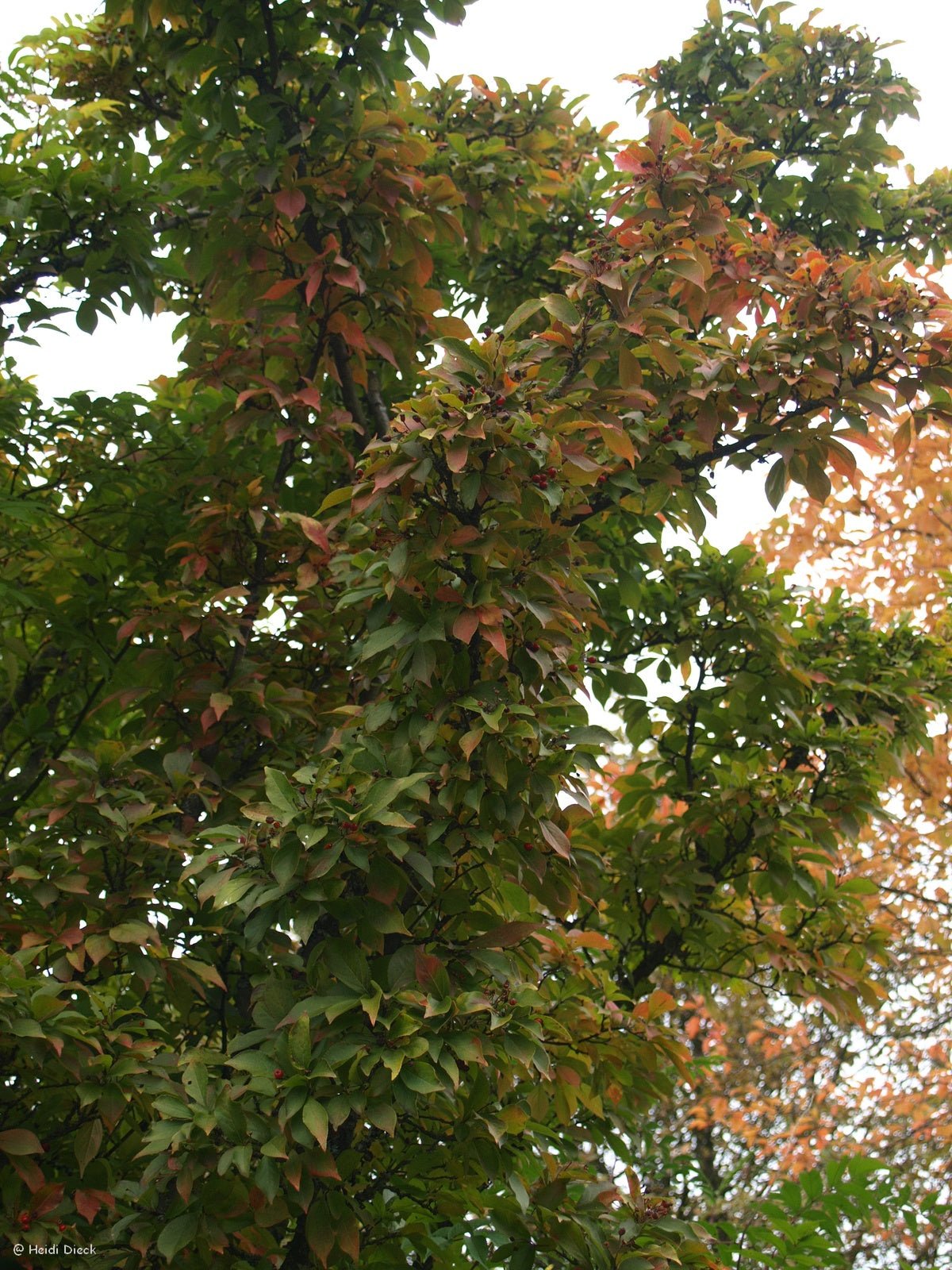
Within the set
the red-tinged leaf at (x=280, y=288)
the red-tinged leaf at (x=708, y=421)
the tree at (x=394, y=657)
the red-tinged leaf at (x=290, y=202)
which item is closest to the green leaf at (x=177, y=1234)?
the tree at (x=394, y=657)

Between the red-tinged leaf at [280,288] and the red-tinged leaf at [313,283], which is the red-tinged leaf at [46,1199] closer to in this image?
the red-tinged leaf at [313,283]

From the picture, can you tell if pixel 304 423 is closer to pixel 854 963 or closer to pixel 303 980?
pixel 303 980

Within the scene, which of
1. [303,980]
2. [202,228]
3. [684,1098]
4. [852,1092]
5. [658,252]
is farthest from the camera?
[684,1098]

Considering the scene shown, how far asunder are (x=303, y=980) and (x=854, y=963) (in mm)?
2131

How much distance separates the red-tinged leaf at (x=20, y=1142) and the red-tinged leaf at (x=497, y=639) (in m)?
1.36

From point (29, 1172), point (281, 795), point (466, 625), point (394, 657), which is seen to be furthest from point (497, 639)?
point (29, 1172)

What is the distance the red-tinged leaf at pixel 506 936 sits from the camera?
258 centimetres

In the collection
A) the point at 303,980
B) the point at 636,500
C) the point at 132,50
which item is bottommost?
the point at 303,980

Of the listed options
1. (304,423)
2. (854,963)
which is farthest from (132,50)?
(854,963)

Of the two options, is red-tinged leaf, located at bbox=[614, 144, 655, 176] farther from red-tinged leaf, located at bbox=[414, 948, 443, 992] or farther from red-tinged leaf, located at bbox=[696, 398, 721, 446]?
red-tinged leaf, located at bbox=[414, 948, 443, 992]

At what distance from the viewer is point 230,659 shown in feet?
11.6

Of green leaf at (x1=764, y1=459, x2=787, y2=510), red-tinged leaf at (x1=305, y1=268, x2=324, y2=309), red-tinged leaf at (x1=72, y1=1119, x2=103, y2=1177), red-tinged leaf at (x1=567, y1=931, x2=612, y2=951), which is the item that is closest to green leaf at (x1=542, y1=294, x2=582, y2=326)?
green leaf at (x1=764, y1=459, x2=787, y2=510)

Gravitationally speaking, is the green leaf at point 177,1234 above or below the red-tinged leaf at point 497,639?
below

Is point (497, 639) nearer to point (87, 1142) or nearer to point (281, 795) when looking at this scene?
point (281, 795)
